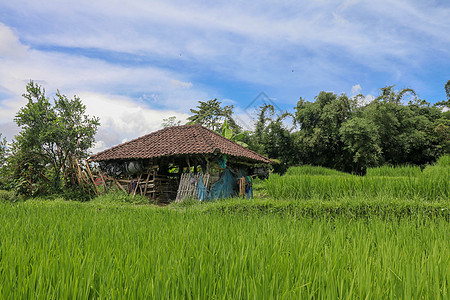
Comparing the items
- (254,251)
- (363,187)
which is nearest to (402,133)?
(363,187)

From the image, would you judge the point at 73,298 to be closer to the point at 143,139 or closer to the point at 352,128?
the point at 143,139

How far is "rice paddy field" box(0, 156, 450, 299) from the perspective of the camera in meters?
1.62

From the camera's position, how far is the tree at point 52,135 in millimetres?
11547

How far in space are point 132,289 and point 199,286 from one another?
385 mm

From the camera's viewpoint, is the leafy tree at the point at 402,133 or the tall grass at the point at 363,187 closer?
the tall grass at the point at 363,187

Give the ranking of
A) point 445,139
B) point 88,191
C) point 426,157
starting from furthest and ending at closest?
point 426,157
point 445,139
point 88,191

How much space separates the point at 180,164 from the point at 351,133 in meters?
11.9

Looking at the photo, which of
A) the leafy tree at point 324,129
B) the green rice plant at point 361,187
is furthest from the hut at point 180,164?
the leafy tree at point 324,129

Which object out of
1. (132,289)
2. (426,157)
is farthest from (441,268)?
(426,157)

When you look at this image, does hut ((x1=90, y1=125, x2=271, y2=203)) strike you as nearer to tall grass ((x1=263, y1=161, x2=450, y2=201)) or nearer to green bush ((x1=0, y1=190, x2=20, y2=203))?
tall grass ((x1=263, y1=161, x2=450, y2=201))

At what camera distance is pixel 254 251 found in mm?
2258

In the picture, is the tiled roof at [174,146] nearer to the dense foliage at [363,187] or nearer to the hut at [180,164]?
the hut at [180,164]

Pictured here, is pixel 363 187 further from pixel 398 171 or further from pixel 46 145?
pixel 46 145

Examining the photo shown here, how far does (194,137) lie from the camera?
12148 mm
